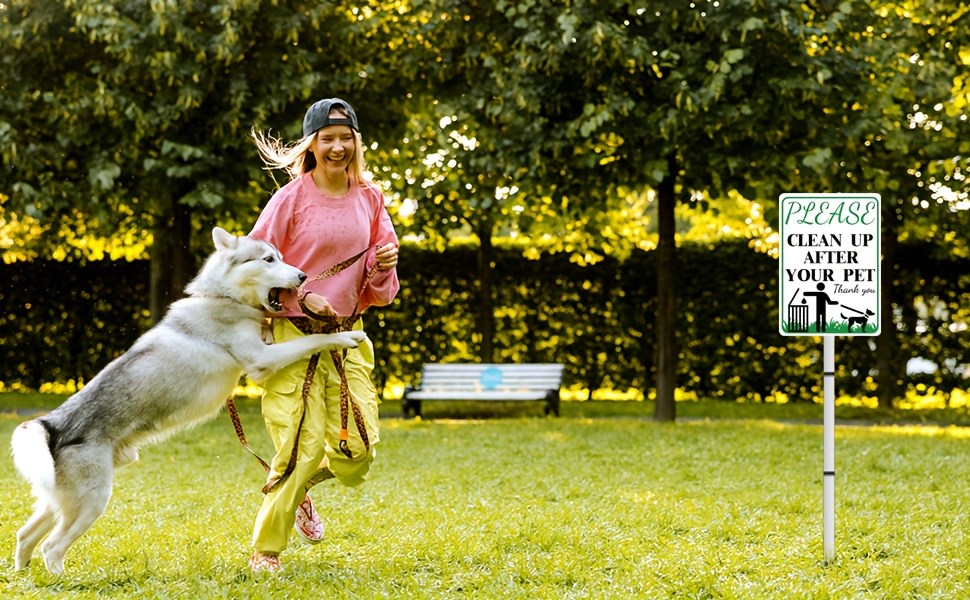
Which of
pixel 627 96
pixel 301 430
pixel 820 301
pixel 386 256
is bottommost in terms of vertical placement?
pixel 301 430

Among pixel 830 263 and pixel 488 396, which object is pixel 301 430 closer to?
pixel 830 263

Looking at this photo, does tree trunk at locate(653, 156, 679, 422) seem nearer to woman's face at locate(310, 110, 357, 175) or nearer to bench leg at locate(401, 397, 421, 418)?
bench leg at locate(401, 397, 421, 418)

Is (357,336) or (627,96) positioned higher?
(627,96)

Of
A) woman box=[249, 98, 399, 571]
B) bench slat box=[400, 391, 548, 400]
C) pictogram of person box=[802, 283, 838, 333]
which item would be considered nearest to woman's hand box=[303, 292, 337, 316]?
woman box=[249, 98, 399, 571]

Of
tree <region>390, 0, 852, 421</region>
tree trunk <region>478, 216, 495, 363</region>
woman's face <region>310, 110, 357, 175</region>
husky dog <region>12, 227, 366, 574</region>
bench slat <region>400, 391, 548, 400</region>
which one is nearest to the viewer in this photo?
husky dog <region>12, 227, 366, 574</region>

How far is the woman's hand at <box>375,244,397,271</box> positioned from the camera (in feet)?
17.2

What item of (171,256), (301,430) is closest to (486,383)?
(171,256)

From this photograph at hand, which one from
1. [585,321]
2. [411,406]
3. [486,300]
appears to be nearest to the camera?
[411,406]

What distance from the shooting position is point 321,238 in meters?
5.27

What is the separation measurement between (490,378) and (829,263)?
993cm

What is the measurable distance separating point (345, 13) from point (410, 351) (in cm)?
601

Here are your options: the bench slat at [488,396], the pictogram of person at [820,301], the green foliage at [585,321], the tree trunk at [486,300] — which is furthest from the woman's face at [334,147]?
the green foliage at [585,321]

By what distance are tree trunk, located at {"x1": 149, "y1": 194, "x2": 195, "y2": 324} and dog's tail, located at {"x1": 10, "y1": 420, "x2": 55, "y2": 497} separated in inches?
351

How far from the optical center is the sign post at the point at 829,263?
534cm
